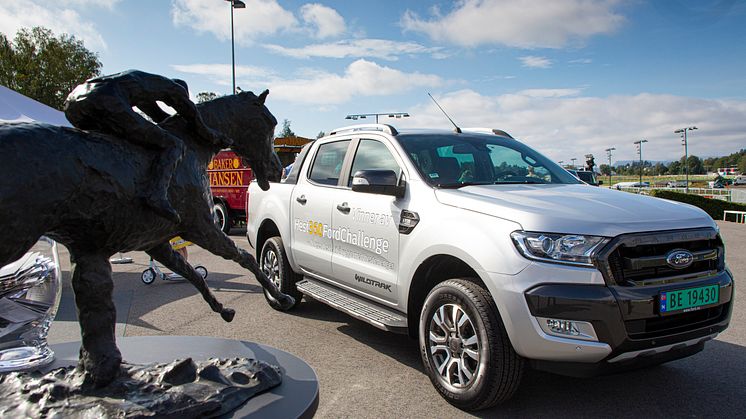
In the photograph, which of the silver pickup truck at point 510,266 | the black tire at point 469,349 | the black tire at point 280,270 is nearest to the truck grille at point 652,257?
the silver pickup truck at point 510,266

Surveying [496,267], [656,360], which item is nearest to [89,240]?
[496,267]

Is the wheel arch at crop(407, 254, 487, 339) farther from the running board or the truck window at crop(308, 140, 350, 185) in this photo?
the truck window at crop(308, 140, 350, 185)

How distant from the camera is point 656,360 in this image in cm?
317

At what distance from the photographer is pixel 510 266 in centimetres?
318

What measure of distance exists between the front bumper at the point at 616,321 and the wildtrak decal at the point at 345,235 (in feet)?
5.35

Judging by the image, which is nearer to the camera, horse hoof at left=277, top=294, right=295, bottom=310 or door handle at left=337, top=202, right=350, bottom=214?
horse hoof at left=277, top=294, right=295, bottom=310

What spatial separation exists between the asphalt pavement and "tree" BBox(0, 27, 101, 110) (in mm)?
31873

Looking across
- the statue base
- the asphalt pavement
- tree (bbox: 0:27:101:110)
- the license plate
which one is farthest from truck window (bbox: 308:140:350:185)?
tree (bbox: 0:27:101:110)

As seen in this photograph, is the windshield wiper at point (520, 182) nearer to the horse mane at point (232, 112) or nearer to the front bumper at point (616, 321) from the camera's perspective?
the front bumper at point (616, 321)

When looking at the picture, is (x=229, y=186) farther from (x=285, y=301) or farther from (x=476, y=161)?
(x=285, y=301)

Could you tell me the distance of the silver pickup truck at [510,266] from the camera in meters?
3.05

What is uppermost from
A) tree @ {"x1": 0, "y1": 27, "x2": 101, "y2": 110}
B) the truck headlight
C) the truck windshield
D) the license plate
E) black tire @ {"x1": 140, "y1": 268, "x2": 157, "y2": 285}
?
tree @ {"x1": 0, "y1": 27, "x2": 101, "y2": 110}

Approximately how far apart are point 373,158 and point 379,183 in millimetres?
881

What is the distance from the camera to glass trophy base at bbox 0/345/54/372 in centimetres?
263
